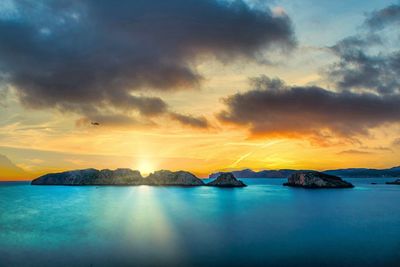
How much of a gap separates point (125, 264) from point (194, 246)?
14.2 metres

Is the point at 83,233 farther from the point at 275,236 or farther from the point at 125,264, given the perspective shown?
the point at 275,236

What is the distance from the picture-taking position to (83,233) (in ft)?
212

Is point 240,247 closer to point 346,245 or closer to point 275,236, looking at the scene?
point 275,236

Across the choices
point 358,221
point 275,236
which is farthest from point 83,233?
point 358,221

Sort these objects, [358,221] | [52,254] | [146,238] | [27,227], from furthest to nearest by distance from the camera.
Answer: [358,221] → [27,227] → [146,238] → [52,254]

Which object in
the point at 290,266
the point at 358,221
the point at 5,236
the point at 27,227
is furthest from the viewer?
the point at 358,221

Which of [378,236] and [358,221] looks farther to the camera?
[358,221]

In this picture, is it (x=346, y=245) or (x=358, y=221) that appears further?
(x=358, y=221)

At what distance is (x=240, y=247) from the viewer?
50562 mm

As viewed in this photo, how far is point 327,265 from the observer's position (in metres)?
40.1

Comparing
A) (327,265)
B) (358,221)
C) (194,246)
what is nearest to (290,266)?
(327,265)

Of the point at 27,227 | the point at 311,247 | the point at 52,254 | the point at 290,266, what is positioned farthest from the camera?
the point at 27,227

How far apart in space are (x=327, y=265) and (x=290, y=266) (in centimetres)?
525

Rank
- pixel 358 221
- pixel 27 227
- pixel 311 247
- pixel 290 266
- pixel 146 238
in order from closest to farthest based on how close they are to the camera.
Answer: pixel 290 266 → pixel 311 247 → pixel 146 238 → pixel 27 227 → pixel 358 221
